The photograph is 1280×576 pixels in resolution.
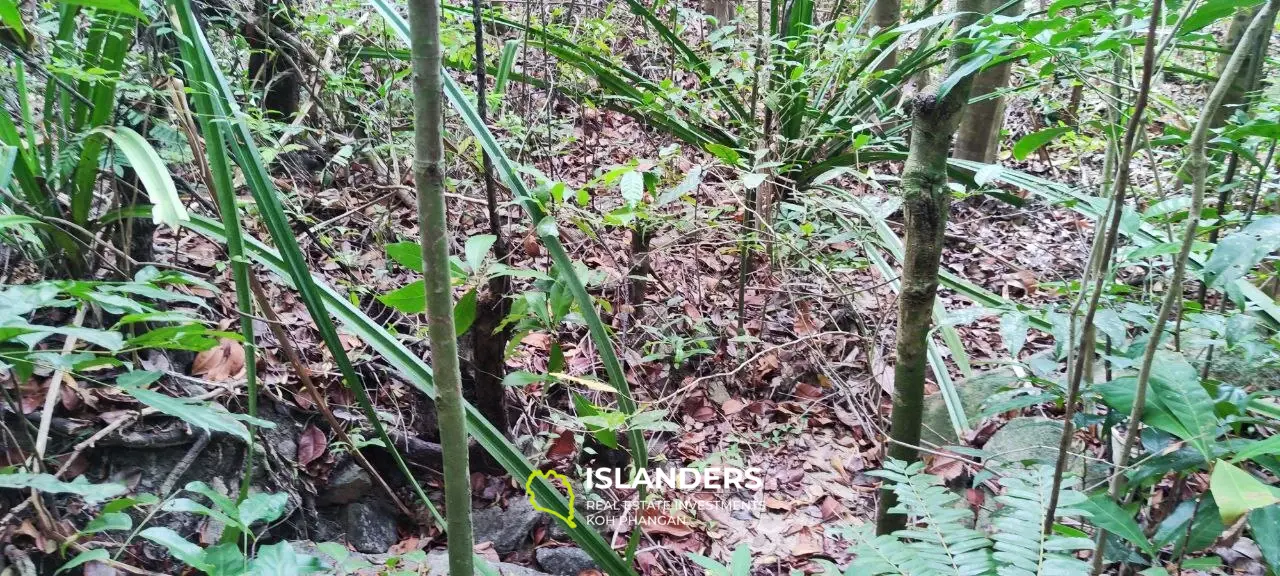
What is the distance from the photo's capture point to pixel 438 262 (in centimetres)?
74

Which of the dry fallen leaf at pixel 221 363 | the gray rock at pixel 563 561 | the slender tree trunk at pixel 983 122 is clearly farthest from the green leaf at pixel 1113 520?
the slender tree trunk at pixel 983 122

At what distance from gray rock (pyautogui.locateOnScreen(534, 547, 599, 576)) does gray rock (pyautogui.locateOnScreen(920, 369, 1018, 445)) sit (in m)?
1.02

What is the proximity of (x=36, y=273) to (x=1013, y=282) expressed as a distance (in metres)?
3.10

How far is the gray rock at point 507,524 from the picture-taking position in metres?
1.70

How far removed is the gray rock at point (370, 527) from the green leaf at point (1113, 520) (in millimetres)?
1445

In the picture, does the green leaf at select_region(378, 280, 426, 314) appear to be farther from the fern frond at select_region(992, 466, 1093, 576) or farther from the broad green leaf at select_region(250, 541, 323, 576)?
the fern frond at select_region(992, 466, 1093, 576)

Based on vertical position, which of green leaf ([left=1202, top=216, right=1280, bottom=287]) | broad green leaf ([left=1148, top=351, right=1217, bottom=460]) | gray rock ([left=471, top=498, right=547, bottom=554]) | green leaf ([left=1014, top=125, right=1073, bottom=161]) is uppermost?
green leaf ([left=1014, top=125, right=1073, bottom=161])

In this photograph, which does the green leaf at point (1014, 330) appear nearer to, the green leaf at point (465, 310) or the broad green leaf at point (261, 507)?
the green leaf at point (465, 310)

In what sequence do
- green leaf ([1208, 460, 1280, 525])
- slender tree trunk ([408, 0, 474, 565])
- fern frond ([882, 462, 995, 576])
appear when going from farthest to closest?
fern frond ([882, 462, 995, 576]) < green leaf ([1208, 460, 1280, 525]) < slender tree trunk ([408, 0, 474, 565])

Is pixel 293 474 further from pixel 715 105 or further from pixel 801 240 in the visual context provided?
pixel 715 105

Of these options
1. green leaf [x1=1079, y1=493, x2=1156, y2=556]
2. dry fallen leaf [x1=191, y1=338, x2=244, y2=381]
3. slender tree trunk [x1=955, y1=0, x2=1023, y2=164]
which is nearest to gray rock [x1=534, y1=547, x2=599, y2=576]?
dry fallen leaf [x1=191, y1=338, x2=244, y2=381]

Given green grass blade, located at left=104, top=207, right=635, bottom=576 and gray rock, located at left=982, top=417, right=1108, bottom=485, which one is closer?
green grass blade, located at left=104, top=207, right=635, bottom=576

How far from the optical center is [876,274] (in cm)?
245

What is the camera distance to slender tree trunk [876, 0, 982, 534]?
1077 mm
